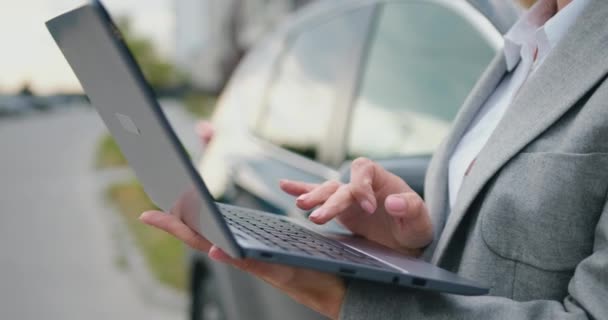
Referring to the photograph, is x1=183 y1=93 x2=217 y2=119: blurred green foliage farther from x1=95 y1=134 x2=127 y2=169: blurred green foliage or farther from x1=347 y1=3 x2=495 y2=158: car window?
x1=347 y1=3 x2=495 y2=158: car window

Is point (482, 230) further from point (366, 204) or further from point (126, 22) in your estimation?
point (126, 22)

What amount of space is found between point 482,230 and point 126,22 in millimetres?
→ 52559

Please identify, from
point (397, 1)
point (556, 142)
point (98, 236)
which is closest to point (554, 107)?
point (556, 142)

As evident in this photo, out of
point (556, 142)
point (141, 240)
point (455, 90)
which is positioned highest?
point (556, 142)

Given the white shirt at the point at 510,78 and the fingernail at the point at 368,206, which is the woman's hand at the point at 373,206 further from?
the white shirt at the point at 510,78

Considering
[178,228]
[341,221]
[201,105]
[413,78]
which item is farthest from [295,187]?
[201,105]

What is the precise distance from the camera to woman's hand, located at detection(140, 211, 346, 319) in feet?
3.91

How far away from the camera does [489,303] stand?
1.23 meters

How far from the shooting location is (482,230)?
52.0 inches

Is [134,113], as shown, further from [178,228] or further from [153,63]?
[153,63]

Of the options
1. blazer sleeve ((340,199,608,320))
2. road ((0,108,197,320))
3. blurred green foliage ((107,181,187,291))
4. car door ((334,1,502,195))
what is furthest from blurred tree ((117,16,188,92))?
blazer sleeve ((340,199,608,320))

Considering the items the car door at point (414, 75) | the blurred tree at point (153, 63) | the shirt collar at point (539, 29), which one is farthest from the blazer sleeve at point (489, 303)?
the blurred tree at point (153, 63)

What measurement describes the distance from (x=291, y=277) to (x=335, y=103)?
5.66 feet

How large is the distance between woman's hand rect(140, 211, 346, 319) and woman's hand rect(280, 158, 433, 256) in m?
0.12
